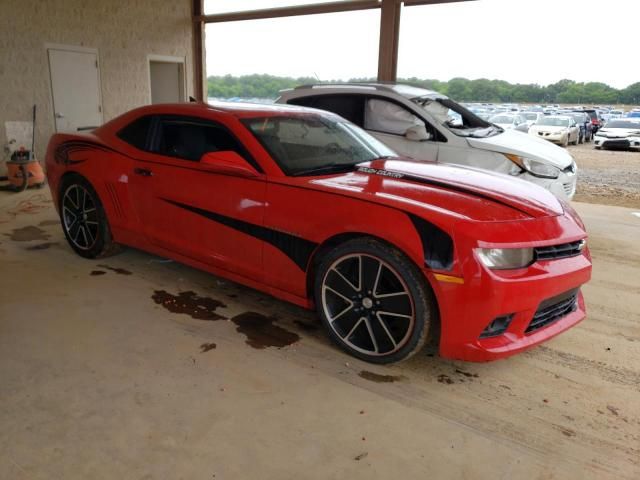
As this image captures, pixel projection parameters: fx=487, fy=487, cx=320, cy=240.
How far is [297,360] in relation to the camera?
108 inches

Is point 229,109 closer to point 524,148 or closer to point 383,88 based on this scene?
point 383,88

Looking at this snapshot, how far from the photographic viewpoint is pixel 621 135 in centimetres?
1597

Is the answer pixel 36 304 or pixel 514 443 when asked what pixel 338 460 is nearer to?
pixel 514 443

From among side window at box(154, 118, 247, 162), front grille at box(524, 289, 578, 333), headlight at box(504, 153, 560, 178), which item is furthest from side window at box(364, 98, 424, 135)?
front grille at box(524, 289, 578, 333)

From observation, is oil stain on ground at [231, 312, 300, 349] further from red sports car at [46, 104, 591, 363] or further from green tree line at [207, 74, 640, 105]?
green tree line at [207, 74, 640, 105]

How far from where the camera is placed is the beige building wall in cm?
821

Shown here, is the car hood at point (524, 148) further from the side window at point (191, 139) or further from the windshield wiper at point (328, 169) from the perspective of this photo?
the side window at point (191, 139)

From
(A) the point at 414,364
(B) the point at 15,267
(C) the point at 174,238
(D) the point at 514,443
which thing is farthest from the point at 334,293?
(B) the point at 15,267

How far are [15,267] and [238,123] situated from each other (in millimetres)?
2360

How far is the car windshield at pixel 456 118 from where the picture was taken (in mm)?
5590

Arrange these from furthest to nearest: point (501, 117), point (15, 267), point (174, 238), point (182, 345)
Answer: point (501, 117) < point (15, 267) < point (174, 238) < point (182, 345)

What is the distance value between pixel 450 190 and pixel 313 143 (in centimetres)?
A: 111

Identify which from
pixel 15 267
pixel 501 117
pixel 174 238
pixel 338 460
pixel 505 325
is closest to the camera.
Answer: pixel 338 460

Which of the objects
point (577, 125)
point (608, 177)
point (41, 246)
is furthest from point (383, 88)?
point (577, 125)
